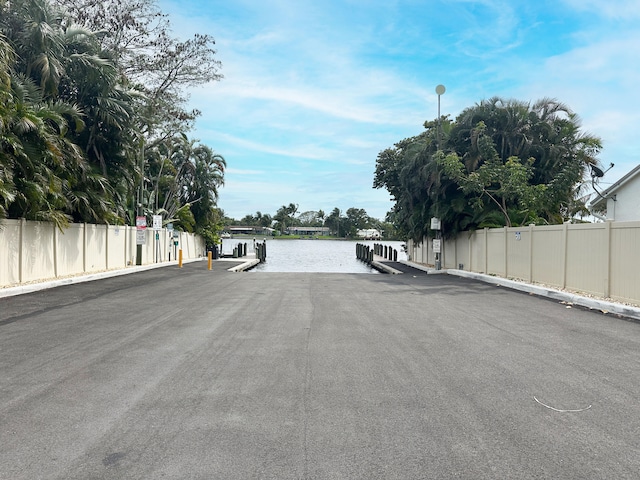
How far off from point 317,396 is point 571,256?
11803 millimetres

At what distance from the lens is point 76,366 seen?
6652 mm

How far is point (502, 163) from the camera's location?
25.4 metres

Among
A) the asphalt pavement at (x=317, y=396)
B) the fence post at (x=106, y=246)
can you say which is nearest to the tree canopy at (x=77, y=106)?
the fence post at (x=106, y=246)

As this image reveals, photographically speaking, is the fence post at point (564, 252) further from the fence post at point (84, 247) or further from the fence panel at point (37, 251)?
the fence post at point (84, 247)

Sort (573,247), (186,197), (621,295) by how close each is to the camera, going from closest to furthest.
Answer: (621,295)
(573,247)
(186,197)

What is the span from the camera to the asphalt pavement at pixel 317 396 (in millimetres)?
3961

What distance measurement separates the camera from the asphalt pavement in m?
3.96

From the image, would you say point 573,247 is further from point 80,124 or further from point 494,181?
point 80,124

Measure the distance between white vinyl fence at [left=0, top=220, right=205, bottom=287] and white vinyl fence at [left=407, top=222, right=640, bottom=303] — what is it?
16.1 metres

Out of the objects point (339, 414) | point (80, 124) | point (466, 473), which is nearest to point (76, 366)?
point (339, 414)

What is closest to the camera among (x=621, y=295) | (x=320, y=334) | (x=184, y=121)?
(x=320, y=334)

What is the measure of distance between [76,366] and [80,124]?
1607 centimetres

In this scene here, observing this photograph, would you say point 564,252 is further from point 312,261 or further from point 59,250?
point 312,261

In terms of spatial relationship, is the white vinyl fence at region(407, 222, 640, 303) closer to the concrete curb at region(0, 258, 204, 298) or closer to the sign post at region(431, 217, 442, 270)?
the sign post at region(431, 217, 442, 270)
